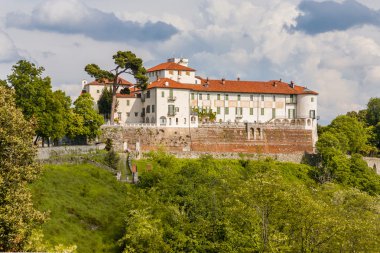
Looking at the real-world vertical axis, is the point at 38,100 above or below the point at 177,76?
below

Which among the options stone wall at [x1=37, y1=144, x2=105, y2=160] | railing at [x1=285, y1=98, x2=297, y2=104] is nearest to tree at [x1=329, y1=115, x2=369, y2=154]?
railing at [x1=285, y1=98, x2=297, y2=104]

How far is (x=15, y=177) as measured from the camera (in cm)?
3941

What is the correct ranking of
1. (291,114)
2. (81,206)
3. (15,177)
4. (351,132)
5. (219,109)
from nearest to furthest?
1. (15,177)
2. (81,206)
3. (219,109)
4. (291,114)
5. (351,132)

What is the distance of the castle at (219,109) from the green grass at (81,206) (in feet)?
88.0

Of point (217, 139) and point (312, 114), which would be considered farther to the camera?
point (312, 114)

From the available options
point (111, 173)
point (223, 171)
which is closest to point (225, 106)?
point (223, 171)

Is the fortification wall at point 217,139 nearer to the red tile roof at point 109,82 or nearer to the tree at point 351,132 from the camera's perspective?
the tree at point 351,132

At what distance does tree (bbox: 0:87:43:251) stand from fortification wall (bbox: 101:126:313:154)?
59146 millimetres

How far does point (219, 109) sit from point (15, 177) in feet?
256

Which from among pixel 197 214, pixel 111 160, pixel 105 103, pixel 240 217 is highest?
pixel 105 103

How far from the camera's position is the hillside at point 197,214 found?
48.5 m

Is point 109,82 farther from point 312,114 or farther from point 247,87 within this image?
point 312,114

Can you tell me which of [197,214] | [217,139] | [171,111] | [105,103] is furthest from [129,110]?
[197,214]

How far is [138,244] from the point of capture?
59.0 metres
